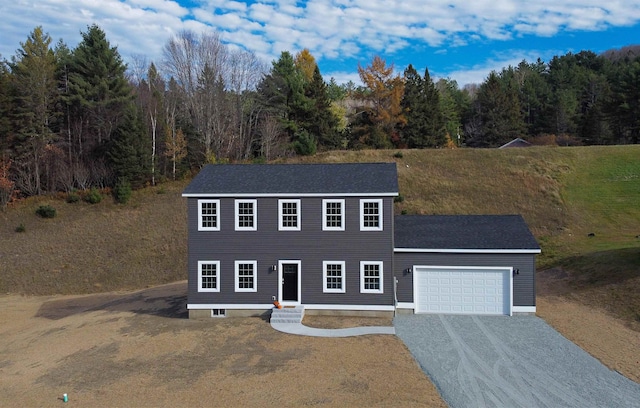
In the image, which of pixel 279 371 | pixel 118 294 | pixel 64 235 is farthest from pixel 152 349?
pixel 64 235

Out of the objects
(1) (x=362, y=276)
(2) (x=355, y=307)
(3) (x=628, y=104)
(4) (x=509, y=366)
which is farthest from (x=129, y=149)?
(3) (x=628, y=104)

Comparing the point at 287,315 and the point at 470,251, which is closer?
the point at 287,315

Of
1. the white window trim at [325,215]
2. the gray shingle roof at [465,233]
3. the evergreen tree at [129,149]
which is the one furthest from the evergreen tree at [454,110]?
the white window trim at [325,215]

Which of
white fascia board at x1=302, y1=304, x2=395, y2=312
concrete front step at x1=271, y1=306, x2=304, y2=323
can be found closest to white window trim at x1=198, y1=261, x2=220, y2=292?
concrete front step at x1=271, y1=306, x2=304, y2=323

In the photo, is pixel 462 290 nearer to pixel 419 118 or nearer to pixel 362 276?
pixel 362 276

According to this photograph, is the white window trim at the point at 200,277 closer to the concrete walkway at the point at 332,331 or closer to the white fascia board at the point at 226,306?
the white fascia board at the point at 226,306
